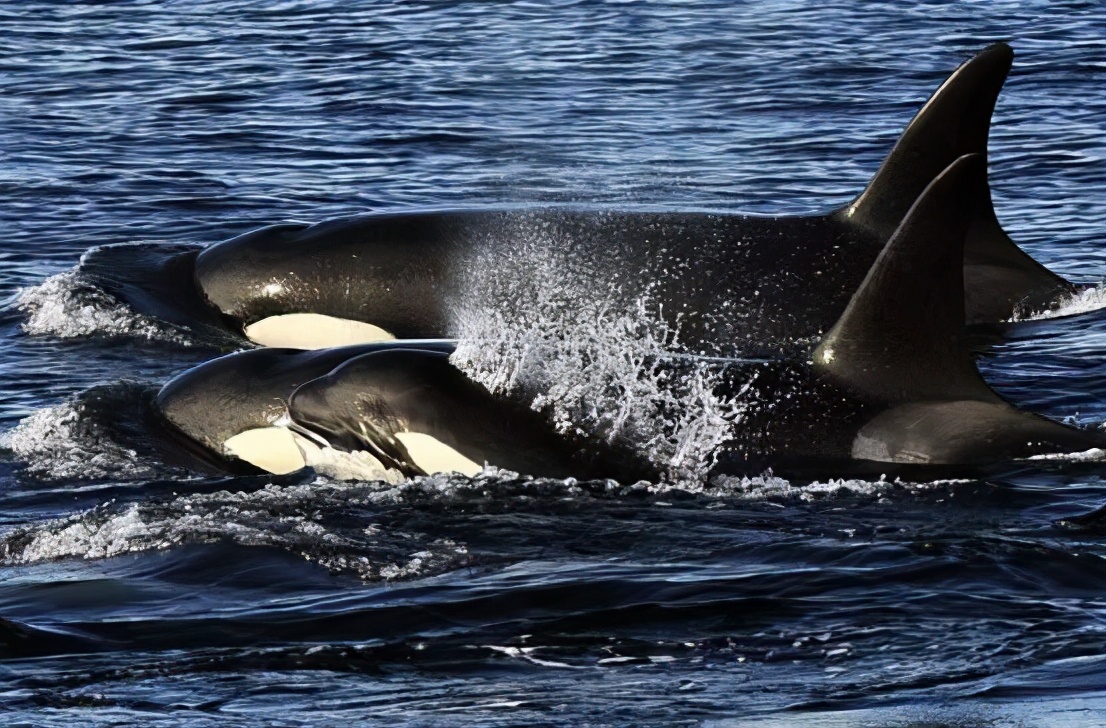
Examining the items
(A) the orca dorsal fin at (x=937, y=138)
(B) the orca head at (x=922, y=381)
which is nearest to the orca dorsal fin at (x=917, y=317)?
(B) the orca head at (x=922, y=381)

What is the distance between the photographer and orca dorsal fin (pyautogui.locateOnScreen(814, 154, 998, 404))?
868 centimetres

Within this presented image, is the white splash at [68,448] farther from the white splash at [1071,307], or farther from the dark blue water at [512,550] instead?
the white splash at [1071,307]

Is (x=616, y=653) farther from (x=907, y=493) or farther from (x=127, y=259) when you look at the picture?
(x=127, y=259)

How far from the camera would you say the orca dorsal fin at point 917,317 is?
28.5 feet

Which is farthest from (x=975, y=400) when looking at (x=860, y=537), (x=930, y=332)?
(x=860, y=537)

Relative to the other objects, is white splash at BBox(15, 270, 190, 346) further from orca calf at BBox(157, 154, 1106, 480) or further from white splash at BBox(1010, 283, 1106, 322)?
white splash at BBox(1010, 283, 1106, 322)

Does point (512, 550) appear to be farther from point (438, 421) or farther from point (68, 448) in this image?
point (68, 448)

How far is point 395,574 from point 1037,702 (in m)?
3.03

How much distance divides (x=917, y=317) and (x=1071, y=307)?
15.7 feet

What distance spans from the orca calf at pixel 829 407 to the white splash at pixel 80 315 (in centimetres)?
425

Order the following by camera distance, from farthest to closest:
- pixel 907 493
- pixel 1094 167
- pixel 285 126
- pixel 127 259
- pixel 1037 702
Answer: pixel 285 126 < pixel 1094 167 < pixel 127 259 < pixel 907 493 < pixel 1037 702

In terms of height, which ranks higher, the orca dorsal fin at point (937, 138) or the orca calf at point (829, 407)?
the orca dorsal fin at point (937, 138)

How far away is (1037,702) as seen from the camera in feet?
20.2

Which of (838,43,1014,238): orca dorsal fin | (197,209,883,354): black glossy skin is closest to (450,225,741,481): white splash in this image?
(197,209,883,354): black glossy skin
